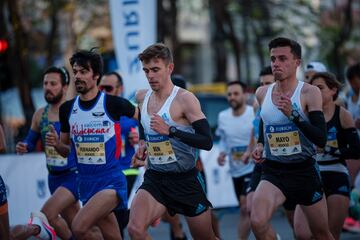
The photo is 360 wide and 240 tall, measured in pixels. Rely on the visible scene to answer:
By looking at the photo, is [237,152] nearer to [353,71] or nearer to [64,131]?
[353,71]

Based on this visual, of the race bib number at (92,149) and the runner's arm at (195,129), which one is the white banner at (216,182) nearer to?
the race bib number at (92,149)

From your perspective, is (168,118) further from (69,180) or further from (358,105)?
(358,105)

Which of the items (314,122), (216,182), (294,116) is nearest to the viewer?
(294,116)

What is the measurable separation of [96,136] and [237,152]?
11.8 feet

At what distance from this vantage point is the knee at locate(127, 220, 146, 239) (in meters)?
7.13

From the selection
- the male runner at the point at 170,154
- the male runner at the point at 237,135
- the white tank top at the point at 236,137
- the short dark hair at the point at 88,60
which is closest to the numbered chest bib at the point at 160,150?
the male runner at the point at 170,154

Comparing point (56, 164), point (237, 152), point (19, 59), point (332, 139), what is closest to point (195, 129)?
point (332, 139)

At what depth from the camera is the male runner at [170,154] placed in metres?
7.32

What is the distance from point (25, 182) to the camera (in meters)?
13.3

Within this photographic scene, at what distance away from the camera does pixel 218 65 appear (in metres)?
25.9

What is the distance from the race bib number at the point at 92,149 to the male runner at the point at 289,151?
4.88 feet

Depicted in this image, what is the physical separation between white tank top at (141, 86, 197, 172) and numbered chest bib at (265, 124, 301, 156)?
769 mm

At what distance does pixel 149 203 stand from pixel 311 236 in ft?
5.43

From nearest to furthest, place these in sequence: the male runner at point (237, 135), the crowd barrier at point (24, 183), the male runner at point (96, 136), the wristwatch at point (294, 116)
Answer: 1. the wristwatch at point (294, 116)
2. the male runner at point (96, 136)
3. the male runner at point (237, 135)
4. the crowd barrier at point (24, 183)
